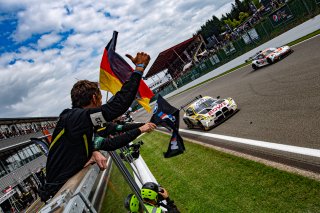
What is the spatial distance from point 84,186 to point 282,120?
7735 mm

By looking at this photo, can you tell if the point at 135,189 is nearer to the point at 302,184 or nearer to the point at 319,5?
the point at 302,184

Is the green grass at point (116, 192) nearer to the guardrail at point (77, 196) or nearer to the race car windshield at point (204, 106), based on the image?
the guardrail at point (77, 196)

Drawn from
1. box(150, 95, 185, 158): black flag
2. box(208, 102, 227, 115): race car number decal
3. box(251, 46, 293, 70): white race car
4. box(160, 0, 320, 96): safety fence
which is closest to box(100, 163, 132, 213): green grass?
box(150, 95, 185, 158): black flag

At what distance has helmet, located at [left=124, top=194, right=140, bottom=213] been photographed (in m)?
2.87

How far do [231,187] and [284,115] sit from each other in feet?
12.6

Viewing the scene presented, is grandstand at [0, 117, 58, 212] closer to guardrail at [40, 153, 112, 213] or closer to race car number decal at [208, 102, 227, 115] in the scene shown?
race car number decal at [208, 102, 227, 115]

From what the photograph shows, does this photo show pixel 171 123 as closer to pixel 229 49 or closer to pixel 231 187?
pixel 231 187

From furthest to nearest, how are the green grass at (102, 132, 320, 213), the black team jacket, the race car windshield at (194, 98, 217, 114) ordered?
the race car windshield at (194, 98, 217, 114)
the green grass at (102, 132, 320, 213)
the black team jacket

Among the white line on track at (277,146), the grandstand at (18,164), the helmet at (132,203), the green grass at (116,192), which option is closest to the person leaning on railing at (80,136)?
the green grass at (116,192)

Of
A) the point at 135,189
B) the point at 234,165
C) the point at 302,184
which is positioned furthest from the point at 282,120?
the point at 135,189

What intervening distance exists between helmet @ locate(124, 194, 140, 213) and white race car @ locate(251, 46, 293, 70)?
17150 mm

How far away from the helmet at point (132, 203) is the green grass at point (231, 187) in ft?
0.21

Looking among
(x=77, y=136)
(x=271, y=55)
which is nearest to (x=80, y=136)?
(x=77, y=136)

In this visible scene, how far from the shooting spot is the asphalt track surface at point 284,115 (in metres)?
6.62
